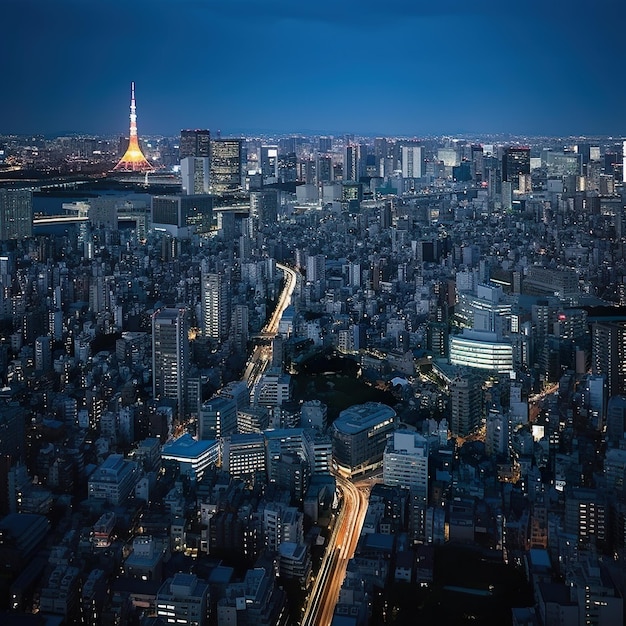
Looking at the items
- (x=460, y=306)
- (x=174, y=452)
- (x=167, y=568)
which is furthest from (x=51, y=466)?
(x=460, y=306)

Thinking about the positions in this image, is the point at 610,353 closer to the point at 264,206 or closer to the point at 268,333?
the point at 268,333

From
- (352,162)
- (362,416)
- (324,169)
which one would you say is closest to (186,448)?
(362,416)

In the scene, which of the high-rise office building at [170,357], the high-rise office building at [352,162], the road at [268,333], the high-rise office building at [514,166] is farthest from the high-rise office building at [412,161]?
the high-rise office building at [170,357]

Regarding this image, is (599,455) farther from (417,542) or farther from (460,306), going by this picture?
(460,306)

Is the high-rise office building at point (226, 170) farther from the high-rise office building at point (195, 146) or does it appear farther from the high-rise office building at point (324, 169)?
the high-rise office building at point (324, 169)

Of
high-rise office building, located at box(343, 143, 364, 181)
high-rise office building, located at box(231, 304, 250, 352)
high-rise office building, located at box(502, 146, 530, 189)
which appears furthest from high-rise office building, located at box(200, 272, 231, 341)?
high-rise office building, located at box(343, 143, 364, 181)

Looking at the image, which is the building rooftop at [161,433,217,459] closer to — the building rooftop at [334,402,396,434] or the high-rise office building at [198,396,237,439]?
the high-rise office building at [198,396,237,439]
